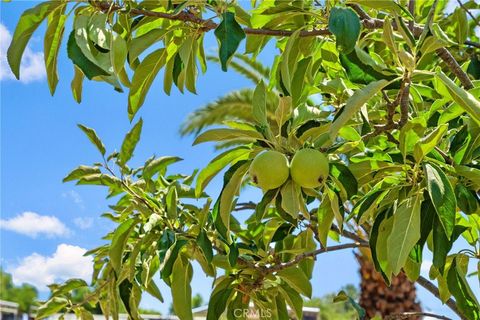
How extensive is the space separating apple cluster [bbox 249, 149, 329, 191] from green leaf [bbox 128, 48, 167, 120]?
0.42m

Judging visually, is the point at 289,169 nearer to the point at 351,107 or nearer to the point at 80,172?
the point at 351,107

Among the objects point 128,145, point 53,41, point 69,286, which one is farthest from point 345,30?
point 69,286

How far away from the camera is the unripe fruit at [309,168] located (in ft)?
3.51

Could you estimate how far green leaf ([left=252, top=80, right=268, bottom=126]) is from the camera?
3.88 ft

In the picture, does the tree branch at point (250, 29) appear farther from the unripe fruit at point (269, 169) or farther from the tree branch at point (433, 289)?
the tree branch at point (433, 289)

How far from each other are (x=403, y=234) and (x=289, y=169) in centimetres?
21

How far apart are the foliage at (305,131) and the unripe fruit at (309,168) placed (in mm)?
23

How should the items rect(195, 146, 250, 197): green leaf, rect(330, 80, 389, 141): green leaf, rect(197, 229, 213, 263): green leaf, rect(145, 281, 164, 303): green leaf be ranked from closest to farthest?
rect(330, 80, 389, 141): green leaf
rect(195, 146, 250, 197): green leaf
rect(197, 229, 213, 263): green leaf
rect(145, 281, 164, 303): green leaf

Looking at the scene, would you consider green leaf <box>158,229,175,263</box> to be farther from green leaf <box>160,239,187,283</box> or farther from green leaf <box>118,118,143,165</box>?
green leaf <box>118,118,143,165</box>

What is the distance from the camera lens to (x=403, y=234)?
1.04m

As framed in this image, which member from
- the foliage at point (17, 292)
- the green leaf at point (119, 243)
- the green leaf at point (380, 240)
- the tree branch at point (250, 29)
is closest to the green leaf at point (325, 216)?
the green leaf at point (380, 240)

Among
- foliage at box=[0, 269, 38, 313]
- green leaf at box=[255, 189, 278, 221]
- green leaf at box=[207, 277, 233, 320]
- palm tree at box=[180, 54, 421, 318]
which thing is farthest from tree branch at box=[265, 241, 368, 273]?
foliage at box=[0, 269, 38, 313]

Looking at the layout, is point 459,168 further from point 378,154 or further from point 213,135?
point 213,135

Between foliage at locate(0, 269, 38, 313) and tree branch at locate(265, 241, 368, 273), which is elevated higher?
foliage at locate(0, 269, 38, 313)
